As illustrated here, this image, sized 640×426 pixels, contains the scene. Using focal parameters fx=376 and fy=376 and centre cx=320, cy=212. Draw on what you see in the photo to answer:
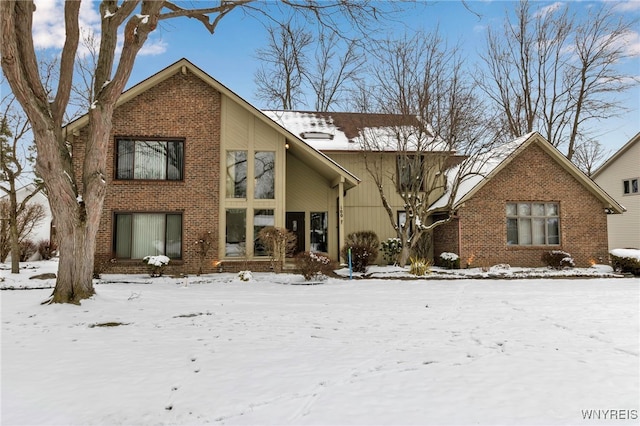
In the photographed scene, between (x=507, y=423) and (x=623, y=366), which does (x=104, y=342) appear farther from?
(x=623, y=366)

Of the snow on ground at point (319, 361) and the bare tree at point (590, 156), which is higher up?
the bare tree at point (590, 156)

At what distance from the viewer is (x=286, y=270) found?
14664mm

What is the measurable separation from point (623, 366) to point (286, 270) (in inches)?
443

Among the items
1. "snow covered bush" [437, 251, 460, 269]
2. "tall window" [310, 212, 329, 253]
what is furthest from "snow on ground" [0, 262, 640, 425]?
"tall window" [310, 212, 329, 253]

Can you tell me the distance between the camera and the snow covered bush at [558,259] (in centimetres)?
1599

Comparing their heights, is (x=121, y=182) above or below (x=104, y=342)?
above

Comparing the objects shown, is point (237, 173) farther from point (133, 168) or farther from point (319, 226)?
point (319, 226)

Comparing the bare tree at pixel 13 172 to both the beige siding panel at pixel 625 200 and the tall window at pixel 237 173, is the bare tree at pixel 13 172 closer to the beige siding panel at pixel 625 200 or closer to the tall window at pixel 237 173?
the tall window at pixel 237 173

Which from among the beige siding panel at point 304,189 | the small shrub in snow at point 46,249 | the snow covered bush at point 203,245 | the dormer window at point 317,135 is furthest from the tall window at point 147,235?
the small shrub in snow at point 46,249

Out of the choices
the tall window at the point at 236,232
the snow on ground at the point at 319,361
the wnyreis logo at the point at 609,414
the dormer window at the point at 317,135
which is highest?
the dormer window at the point at 317,135

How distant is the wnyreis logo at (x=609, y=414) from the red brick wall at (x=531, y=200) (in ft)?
45.1

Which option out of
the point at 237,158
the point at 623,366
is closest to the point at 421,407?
the point at 623,366

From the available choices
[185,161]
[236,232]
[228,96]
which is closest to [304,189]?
[236,232]

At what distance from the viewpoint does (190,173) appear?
575 inches
